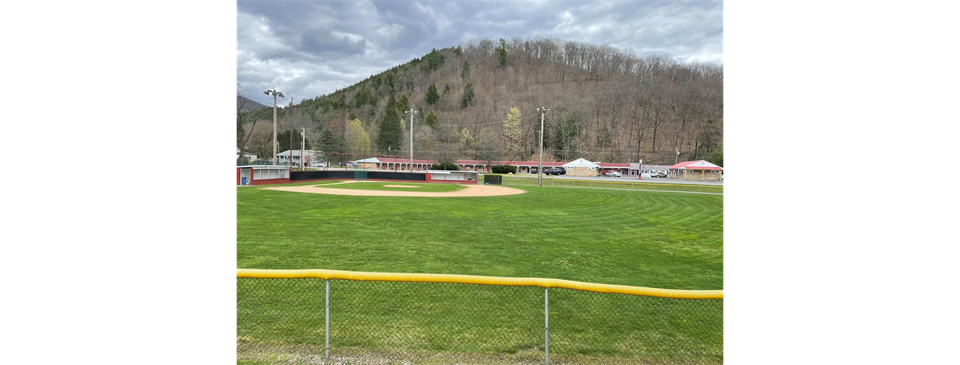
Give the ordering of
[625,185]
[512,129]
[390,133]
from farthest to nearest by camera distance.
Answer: [390,133] < [512,129] < [625,185]

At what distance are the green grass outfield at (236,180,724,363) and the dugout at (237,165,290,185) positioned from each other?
15.5 meters

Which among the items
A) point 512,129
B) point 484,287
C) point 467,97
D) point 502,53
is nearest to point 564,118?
point 512,129

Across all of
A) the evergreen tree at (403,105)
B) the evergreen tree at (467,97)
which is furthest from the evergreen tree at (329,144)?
the evergreen tree at (467,97)

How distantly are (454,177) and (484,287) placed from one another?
34884 millimetres

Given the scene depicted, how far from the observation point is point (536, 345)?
18.4 ft

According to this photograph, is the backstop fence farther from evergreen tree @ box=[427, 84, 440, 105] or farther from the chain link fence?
evergreen tree @ box=[427, 84, 440, 105]

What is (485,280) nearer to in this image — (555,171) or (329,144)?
(555,171)

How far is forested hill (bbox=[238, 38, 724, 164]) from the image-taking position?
9325 centimetres

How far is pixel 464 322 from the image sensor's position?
6.32 metres

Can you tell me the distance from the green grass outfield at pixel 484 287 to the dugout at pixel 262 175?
15.5 m
